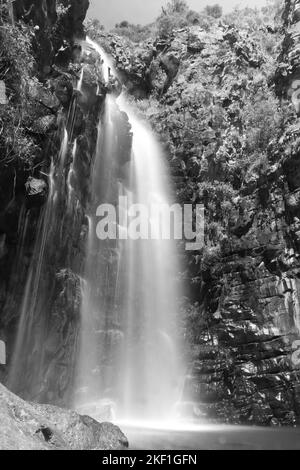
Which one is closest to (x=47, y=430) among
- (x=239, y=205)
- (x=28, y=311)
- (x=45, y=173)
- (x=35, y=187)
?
(x=28, y=311)

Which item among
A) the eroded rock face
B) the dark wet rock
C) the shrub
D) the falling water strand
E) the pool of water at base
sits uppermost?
the shrub

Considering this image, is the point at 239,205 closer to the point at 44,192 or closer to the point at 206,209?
the point at 206,209

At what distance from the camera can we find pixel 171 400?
807 inches

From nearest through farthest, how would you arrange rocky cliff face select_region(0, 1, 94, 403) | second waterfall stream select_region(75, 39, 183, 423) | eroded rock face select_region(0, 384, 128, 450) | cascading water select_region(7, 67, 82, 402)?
eroded rock face select_region(0, 384, 128, 450) → rocky cliff face select_region(0, 1, 94, 403) → cascading water select_region(7, 67, 82, 402) → second waterfall stream select_region(75, 39, 183, 423)

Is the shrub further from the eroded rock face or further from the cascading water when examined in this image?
the eroded rock face

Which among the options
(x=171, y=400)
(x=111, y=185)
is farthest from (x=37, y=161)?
(x=171, y=400)

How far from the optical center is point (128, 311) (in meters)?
22.4

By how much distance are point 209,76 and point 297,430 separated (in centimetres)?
2386

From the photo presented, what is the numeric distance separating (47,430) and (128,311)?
15082 mm

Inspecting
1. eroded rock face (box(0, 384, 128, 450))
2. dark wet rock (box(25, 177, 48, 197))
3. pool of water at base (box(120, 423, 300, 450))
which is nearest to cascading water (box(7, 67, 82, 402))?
dark wet rock (box(25, 177, 48, 197))

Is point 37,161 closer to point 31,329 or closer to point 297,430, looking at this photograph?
point 31,329

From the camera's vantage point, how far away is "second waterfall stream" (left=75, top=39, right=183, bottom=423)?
20.4 meters

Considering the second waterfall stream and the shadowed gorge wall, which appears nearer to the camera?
the shadowed gorge wall

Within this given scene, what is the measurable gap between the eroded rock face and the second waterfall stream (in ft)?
35.7
